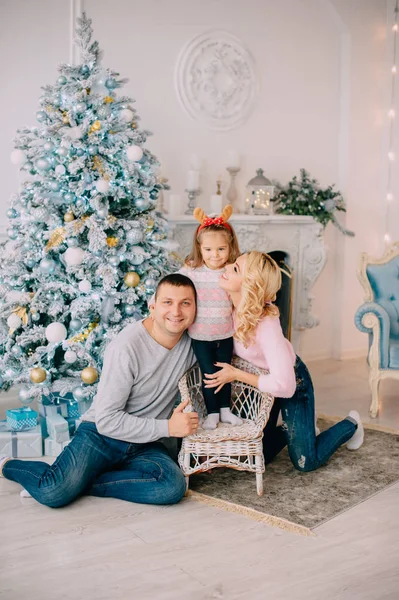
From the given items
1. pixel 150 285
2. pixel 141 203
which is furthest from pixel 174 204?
pixel 150 285

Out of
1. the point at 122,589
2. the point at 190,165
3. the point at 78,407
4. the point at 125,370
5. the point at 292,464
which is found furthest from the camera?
the point at 190,165

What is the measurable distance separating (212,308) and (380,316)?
5.51 feet

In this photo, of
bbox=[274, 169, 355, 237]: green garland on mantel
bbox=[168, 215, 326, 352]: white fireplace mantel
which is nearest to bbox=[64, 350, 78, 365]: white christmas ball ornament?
bbox=[168, 215, 326, 352]: white fireplace mantel

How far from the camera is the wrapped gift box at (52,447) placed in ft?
12.5

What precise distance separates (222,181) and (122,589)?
3.64 metres

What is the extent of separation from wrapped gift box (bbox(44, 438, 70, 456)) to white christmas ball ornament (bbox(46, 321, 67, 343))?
0.54 metres

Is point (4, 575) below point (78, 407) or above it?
below

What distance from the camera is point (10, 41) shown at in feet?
14.9

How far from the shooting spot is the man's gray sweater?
3.12 m

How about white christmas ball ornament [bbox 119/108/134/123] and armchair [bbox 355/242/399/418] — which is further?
armchair [bbox 355/242/399/418]

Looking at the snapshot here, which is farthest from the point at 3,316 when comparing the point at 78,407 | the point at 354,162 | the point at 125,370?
the point at 354,162

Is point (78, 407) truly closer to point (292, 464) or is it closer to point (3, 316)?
point (3, 316)

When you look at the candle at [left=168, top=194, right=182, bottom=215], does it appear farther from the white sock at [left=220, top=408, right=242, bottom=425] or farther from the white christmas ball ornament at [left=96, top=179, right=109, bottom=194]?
the white sock at [left=220, top=408, right=242, bottom=425]

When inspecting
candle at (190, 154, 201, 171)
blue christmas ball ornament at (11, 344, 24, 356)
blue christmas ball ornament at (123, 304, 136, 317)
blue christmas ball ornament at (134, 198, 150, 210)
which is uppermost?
candle at (190, 154, 201, 171)
